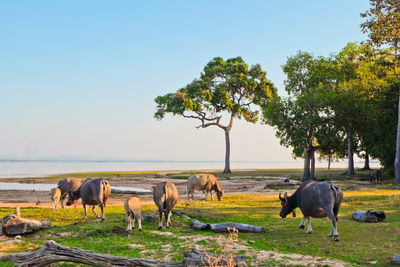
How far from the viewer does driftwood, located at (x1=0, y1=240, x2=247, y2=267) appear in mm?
9109

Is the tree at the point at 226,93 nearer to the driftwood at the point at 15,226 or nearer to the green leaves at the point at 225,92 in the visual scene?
the green leaves at the point at 225,92

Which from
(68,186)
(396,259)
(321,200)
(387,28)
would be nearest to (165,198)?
(321,200)

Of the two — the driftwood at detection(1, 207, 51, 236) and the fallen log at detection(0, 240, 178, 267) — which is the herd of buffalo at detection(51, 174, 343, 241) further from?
the fallen log at detection(0, 240, 178, 267)

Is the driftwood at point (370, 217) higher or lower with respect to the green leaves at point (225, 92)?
lower

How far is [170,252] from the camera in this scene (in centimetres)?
1105

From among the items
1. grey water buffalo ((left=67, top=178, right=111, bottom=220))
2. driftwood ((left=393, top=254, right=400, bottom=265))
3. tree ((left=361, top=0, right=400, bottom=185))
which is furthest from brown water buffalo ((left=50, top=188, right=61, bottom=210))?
tree ((left=361, top=0, right=400, bottom=185))

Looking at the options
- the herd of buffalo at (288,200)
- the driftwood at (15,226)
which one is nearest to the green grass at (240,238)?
the driftwood at (15,226)

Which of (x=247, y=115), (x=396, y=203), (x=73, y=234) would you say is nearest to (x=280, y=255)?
(x=73, y=234)

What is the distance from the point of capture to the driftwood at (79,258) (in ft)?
29.9

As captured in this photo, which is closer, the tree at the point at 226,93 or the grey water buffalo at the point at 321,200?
the grey water buffalo at the point at 321,200

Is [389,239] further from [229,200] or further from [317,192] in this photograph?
[229,200]

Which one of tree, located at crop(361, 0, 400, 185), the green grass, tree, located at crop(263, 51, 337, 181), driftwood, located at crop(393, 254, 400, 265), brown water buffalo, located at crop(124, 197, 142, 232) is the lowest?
the green grass

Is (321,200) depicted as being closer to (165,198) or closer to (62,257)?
(165,198)

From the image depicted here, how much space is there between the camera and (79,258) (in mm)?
9672
